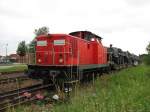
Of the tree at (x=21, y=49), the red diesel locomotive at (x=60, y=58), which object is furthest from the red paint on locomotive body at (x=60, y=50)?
the tree at (x=21, y=49)

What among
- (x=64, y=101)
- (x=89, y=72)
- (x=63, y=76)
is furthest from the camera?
(x=89, y=72)

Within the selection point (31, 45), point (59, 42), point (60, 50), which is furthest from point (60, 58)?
point (31, 45)

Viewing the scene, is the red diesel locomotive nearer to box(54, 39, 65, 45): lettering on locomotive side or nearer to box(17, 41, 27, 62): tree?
box(54, 39, 65, 45): lettering on locomotive side

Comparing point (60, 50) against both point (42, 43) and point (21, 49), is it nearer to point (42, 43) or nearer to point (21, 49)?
point (42, 43)

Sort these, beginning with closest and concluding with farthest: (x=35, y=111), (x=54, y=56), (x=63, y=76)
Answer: (x=35, y=111) → (x=63, y=76) → (x=54, y=56)

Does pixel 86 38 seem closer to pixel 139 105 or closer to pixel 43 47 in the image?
pixel 43 47

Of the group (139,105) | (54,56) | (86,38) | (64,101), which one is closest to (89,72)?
(86,38)

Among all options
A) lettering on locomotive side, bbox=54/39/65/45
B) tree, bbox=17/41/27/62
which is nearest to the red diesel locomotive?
lettering on locomotive side, bbox=54/39/65/45

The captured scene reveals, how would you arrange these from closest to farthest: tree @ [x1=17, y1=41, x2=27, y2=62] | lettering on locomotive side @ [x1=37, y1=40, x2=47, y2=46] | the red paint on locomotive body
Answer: the red paint on locomotive body
lettering on locomotive side @ [x1=37, y1=40, x2=47, y2=46]
tree @ [x1=17, y1=41, x2=27, y2=62]

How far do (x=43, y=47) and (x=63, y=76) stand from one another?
8.03 feet

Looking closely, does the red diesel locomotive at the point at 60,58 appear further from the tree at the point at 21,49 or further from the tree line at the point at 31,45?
the tree at the point at 21,49

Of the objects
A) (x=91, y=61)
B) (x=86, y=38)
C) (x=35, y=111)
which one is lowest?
(x=35, y=111)

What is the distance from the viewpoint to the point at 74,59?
15867 millimetres

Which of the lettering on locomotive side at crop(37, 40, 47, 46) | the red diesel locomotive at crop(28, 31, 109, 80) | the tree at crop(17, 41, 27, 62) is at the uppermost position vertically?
the tree at crop(17, 41, 27, 62)
